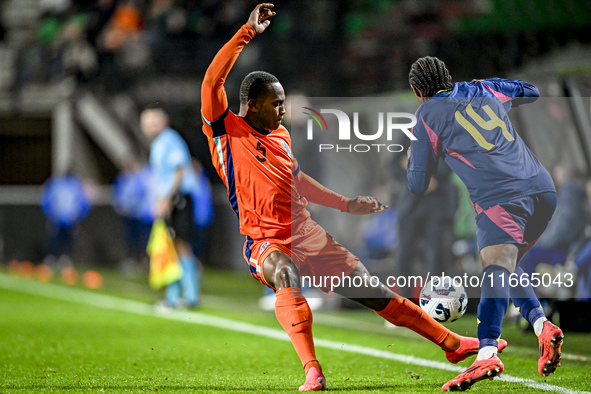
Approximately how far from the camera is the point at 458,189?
7.78m

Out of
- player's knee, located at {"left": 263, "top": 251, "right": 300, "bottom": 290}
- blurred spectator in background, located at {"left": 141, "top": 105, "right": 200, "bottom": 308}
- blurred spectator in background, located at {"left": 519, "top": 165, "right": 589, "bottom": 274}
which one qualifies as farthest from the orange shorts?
blurred spectator in background, located at {"left": 141, "top": 105, "right": 200, "bottom": 308}

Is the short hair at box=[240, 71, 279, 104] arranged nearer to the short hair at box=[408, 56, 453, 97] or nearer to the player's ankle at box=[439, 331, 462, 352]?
the short hair at box=[408, 56, 453, 97]

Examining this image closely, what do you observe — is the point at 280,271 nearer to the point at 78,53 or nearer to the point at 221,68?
the point at 221,68

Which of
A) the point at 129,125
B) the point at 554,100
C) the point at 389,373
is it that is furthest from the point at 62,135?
the point at 389,373

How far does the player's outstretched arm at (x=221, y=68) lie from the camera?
4238 mm

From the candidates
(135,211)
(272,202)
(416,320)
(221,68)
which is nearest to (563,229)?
(416,320)

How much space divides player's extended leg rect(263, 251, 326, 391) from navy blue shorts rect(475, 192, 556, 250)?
1.05 meters

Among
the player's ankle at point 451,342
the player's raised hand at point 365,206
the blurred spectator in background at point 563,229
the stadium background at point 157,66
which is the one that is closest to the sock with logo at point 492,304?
the player's ankle at point 451,342

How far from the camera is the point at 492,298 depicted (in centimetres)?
430

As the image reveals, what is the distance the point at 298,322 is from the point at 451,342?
3.21 ft

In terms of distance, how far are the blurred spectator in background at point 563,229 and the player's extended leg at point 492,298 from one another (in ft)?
8.36

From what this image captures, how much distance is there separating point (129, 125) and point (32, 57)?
9.60ft

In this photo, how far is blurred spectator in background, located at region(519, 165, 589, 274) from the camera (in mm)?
6848

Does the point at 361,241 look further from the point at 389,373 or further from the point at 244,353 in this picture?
the point at 389,373
